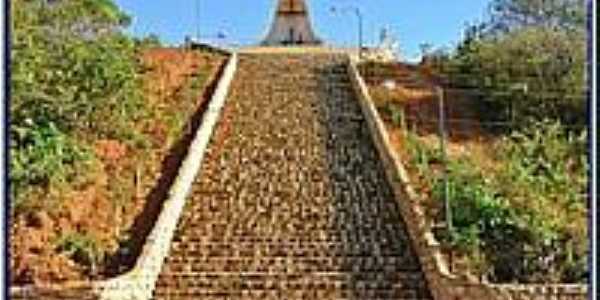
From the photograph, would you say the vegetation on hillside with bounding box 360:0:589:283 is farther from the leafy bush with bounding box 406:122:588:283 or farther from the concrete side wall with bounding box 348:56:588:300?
the concrete side wall with bounding box 348:56:588:300

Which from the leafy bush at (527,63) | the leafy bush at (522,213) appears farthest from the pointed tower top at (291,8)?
the leafy bush at (522,213)

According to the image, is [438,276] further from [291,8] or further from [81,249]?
[291,8]

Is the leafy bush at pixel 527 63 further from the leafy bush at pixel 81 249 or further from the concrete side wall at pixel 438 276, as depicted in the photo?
the leafy bush at pixel 81 249

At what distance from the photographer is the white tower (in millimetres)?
29844

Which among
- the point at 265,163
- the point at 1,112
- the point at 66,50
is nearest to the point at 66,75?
the point at 66,50

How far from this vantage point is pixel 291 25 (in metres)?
30.2

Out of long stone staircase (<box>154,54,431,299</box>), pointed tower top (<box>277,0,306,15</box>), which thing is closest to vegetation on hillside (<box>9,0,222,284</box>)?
long stone staircase (<box>154,54,431,299</box>)

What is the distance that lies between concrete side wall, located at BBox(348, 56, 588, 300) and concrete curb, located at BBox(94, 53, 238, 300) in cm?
184

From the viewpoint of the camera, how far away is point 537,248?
9.74 meters

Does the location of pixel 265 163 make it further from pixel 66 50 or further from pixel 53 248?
pixel 53 248

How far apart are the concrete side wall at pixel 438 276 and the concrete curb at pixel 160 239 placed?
72.4 inches

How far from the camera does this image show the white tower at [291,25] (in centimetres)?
2984

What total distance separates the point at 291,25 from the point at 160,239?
20.3m

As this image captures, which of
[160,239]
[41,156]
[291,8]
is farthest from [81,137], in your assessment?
[291,8]
